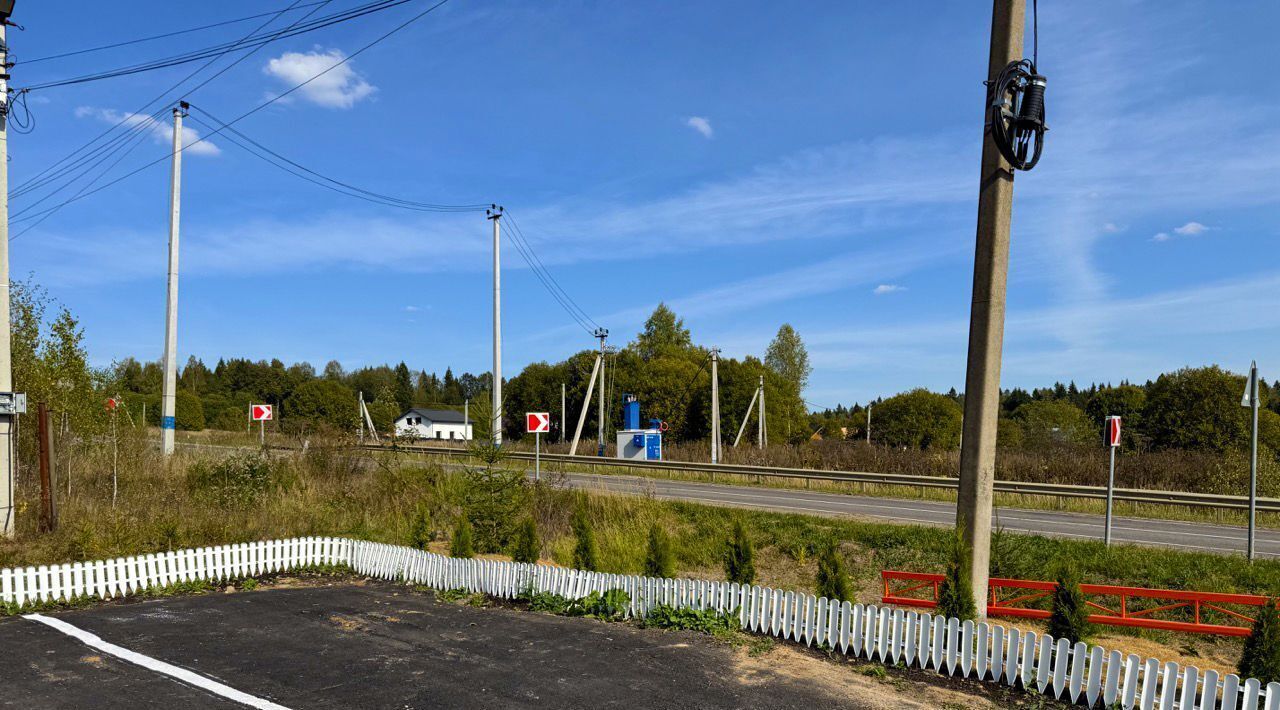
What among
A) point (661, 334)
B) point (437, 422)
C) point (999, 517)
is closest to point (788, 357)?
point (661, 334)

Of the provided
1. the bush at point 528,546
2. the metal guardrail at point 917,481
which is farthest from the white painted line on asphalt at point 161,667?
the metal guardrail at point 917,481

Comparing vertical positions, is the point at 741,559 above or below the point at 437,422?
above

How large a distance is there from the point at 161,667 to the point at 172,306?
17.0 m

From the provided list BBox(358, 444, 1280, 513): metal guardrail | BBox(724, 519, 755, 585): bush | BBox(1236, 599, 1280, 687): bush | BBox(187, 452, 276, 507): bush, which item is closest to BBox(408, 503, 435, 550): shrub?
BBox(358, 444, 1280, 513): metal guardrail

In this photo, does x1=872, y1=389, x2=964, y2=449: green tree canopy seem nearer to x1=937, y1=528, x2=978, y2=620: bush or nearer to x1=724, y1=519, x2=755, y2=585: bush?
x1=724, y1=519, x2=755, y2=585: bush

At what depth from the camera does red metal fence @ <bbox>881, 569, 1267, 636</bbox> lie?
8.79 meters

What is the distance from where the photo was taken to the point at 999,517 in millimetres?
20656

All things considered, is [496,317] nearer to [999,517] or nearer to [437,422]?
[999,517]

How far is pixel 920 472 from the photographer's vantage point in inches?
1233

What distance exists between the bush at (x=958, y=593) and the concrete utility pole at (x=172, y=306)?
66.1ft

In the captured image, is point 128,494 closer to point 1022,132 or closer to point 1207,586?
point 1022,132

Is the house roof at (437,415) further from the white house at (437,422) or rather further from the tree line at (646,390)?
the tree line at (646,390)

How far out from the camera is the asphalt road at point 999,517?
17.1 m

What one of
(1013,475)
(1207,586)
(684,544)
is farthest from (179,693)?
(1013,475)
